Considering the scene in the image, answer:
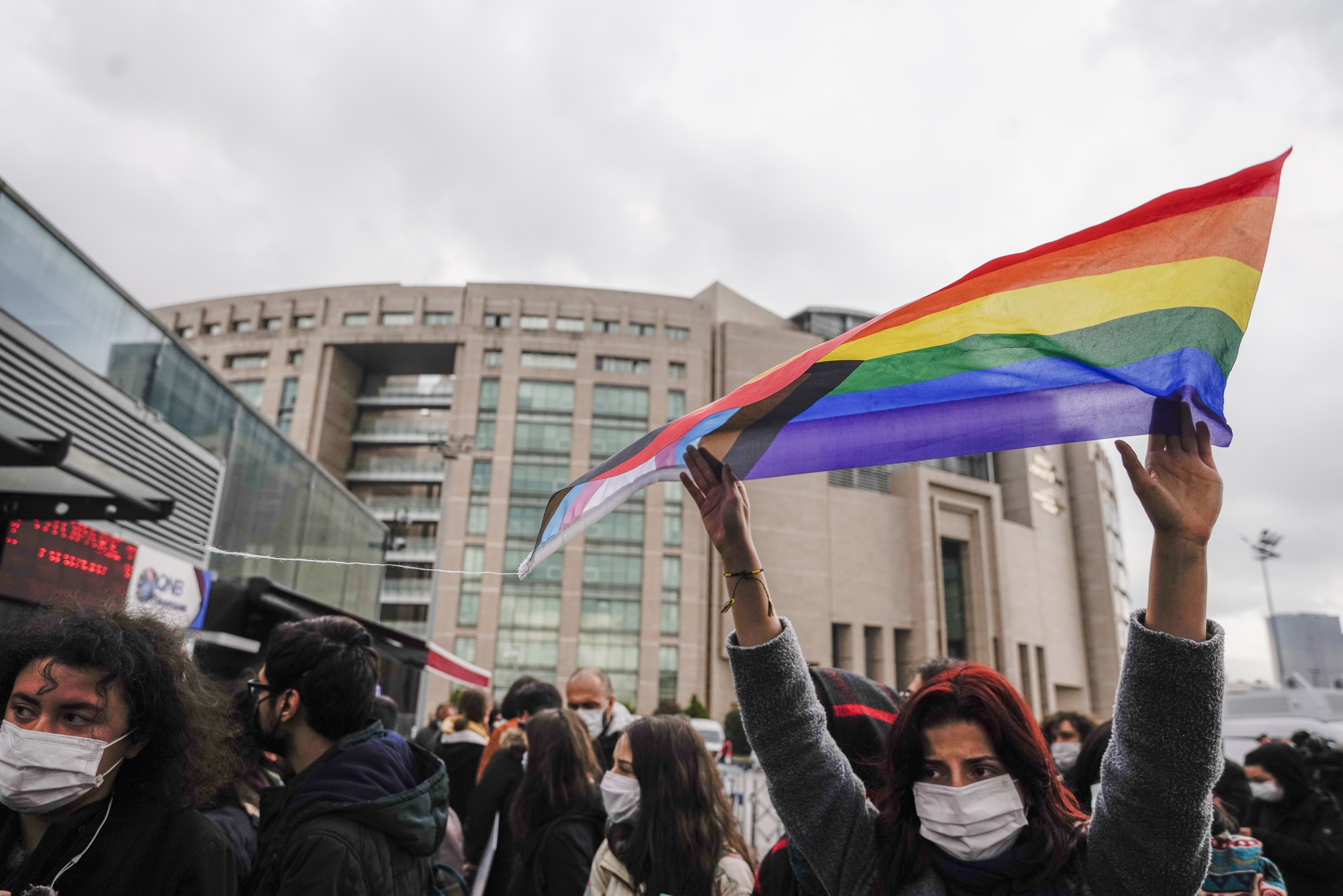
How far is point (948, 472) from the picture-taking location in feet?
200

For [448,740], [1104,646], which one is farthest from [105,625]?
[1104,646]

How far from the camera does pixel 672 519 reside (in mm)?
53969

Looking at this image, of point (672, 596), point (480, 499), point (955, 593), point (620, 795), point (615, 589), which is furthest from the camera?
point (955, 593)

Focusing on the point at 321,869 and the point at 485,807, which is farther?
the point at 485,807

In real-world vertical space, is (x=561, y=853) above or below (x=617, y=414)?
below

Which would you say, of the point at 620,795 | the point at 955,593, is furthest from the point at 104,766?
the point at 955,593

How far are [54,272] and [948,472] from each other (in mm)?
57502

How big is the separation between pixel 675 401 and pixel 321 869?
54.9 metres

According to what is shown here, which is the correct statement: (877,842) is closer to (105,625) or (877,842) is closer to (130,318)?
(105,625)

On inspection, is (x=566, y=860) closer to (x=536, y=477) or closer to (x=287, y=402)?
(x=536, y=477)

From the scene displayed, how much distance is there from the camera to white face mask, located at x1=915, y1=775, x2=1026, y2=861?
5.98 feet

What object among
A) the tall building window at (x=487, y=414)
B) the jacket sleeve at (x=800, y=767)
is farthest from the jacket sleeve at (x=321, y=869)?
the tall building window at (x=487, y=414)

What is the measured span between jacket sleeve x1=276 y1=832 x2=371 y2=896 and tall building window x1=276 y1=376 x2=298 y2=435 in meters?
58.5

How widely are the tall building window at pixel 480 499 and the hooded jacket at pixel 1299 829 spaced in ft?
165
